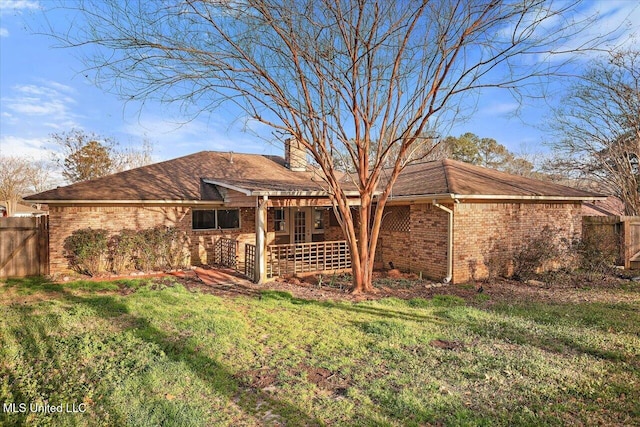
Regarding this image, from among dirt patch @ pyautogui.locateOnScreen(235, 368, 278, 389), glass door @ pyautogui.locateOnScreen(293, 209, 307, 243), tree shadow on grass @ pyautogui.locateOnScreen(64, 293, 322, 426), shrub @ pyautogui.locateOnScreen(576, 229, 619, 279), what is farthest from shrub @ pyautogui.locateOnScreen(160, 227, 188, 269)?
shrub @ pyautogui.locateOnScreen(576, 229, 619, 279)

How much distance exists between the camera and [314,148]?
8.47m

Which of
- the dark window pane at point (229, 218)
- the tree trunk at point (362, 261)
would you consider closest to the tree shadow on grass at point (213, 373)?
the tree trunk at point (362, 261)

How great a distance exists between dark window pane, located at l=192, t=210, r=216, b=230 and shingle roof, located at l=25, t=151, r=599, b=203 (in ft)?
2.09

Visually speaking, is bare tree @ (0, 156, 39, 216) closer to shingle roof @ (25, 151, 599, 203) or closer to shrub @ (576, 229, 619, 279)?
shingle roof @ (25, 151, 599, 203)

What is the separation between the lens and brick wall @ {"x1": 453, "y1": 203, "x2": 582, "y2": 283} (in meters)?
10.0

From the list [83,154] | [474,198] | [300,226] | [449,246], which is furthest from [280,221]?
[83,154]

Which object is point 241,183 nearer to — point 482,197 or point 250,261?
point 250,261

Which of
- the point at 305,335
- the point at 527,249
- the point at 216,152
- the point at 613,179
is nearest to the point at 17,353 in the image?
the point at 305,335

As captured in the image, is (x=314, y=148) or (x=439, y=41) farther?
(x=314, y=148)

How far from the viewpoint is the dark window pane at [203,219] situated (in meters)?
12.7

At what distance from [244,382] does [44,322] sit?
402 centimetres

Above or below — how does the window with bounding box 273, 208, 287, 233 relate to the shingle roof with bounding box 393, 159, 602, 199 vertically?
below

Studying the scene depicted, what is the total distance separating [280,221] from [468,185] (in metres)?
6.84

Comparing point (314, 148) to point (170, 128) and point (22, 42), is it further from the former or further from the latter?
point (22, 42)
